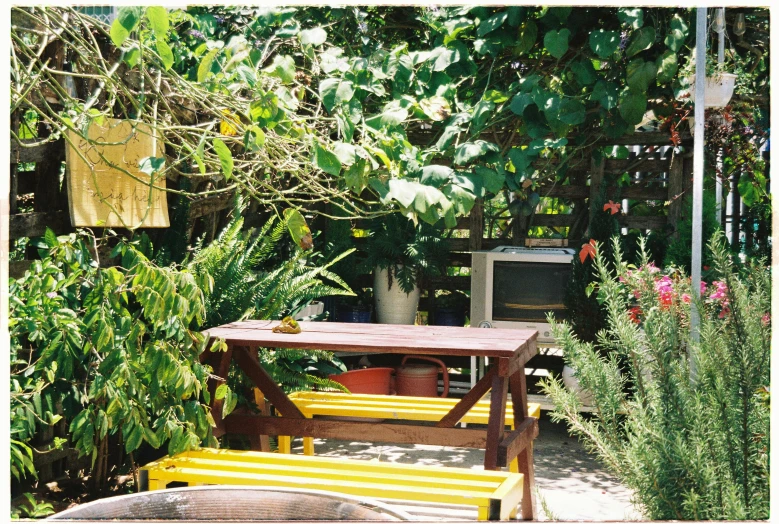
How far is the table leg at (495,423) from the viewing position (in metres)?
2.96

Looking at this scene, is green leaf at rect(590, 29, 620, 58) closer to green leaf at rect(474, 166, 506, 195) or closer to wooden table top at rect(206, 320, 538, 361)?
green leaf at rect(474, 166, 506, 195)

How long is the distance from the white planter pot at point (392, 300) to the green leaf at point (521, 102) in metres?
2.06

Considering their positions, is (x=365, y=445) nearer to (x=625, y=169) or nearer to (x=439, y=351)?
(x=439, y=351)

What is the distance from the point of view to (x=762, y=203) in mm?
5324

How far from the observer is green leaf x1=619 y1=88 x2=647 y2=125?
13.4ft

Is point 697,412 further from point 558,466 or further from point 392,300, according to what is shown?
point 392,300

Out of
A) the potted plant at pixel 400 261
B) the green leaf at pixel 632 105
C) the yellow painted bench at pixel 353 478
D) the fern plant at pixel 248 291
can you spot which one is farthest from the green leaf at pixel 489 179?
the potted plant at pixel 400 261

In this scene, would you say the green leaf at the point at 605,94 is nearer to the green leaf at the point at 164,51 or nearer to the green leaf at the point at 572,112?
the green leaf at the point at 572,112

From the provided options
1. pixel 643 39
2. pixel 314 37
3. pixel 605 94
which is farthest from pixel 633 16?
pixel 314 37

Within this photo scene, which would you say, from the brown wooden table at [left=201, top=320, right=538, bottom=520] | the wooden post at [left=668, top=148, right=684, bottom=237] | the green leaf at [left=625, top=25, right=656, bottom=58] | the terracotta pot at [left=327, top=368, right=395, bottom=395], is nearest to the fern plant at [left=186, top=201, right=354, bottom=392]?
the brown wooden table at [left=201, top=320, right=538, bottom=520]

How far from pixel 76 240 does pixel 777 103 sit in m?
2.43

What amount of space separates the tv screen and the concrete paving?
0.79 meters

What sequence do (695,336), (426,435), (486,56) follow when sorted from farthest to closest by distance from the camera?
(486,56)
(426,435)
(695,336)

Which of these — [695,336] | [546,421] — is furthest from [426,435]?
[546,421]
